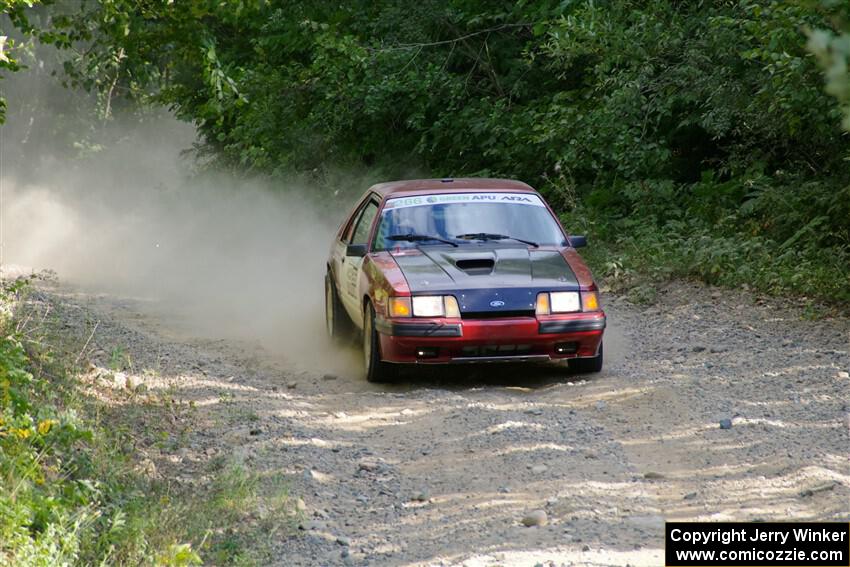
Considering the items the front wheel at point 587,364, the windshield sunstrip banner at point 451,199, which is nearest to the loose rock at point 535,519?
the front wheel at point 587,364

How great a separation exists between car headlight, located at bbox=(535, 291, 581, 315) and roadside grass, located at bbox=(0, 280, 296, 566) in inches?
115

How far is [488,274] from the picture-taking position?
31.3 feet

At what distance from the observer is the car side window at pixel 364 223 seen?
10.9m

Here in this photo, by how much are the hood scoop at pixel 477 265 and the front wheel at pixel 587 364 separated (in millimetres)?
1032

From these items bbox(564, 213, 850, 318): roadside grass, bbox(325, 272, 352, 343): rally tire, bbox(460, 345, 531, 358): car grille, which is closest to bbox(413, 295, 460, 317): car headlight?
bbox(460, 345, 531, 358): car grille

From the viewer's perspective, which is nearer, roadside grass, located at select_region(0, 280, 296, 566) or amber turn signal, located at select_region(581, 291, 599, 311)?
roadside grass, located at select_region(0, 280, 296, 566)

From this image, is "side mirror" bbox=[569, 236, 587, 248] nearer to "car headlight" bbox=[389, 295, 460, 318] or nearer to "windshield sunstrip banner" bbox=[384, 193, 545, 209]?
"windshield sunstrip banner" bbox=[384, 193, 545, 209]

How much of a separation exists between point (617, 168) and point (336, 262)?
6406 mm

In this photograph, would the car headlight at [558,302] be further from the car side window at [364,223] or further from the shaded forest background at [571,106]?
the shaded forest background at [571,106]

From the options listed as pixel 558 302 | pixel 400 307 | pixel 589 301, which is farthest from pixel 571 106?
pixel 400 307

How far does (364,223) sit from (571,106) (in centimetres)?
736

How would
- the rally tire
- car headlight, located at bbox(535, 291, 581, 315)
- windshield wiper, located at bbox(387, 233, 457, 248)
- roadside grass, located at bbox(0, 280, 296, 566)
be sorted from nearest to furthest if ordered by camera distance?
1. roadside grass, located at bbox(0, 280, 296, 566)
2. car headlight, located at bbox(535, 291, 581, 315)
3. windshield wiper, located at bbox(387, 233, 457, 248)
4. the rally tire

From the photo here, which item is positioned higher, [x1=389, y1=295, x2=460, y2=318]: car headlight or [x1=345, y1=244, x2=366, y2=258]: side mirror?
[x1=345, y1=244, x2=366, y2=258]: side mirror

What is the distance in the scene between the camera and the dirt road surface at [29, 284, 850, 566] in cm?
619
